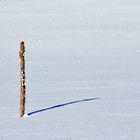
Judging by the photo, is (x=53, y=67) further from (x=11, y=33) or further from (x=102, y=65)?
(x=11, y=33)

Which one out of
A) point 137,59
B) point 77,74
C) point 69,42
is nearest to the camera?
point 77,74

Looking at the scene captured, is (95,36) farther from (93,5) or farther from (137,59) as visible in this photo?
(93,5)

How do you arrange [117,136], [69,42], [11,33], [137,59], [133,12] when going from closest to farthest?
[117,136], [137,59], [69,42], [11,33], [133,12]

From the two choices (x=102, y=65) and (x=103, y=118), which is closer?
(x=103, y=118)

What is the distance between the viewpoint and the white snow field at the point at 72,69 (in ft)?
64.2

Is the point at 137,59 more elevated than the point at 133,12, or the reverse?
the point at 133,12

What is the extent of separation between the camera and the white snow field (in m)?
19.6

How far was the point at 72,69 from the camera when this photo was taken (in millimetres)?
32281

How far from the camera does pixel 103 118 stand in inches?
808

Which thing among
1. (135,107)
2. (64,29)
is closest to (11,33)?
(64,29)

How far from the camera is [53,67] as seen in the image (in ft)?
108

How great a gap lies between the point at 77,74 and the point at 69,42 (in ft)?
40.0

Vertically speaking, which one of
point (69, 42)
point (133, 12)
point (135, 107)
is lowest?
point (135, 107)

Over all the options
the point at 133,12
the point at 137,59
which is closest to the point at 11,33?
the point at 133,12
